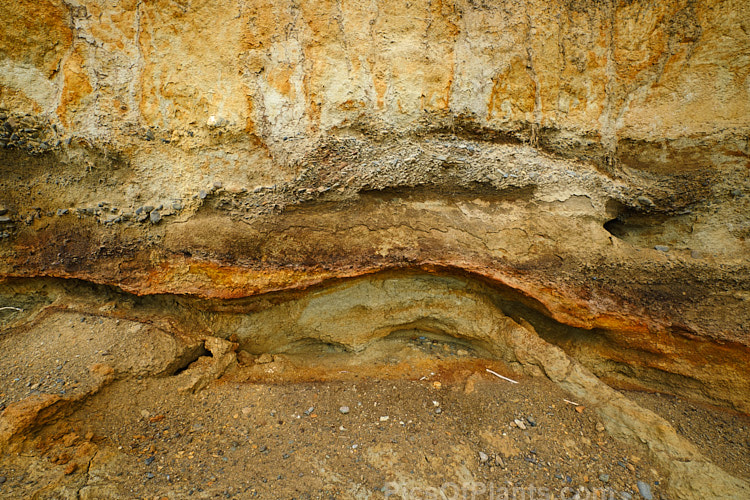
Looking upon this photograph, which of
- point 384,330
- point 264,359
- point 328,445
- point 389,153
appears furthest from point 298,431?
point 389,153

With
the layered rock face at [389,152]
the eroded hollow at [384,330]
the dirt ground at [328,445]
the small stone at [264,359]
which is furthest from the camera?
the small stone at [264,359]

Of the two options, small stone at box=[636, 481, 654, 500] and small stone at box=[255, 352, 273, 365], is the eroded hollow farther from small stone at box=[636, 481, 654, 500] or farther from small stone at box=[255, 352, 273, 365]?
small stone at box=[636, 481, 654, 500]

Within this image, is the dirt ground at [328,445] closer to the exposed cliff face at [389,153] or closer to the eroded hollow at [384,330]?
the eroded hollow at [384,330]

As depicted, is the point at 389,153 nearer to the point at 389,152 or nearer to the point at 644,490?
the point at 389,152

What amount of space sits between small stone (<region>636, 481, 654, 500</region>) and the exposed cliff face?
2.98ft

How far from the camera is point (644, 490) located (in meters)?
2.06

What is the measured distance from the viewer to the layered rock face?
96.3 inches

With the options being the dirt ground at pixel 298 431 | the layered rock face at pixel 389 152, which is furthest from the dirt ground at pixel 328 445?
the layered rock face at pixel 389 152

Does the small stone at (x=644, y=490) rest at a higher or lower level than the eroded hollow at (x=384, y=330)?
lower

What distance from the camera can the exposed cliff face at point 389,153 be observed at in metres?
2.45

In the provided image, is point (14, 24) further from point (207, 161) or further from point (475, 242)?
point (475, 242)

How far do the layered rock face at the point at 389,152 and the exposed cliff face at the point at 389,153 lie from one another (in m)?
0.01

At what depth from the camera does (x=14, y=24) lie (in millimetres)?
2283

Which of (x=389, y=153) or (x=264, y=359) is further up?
(x=389, y=153)
